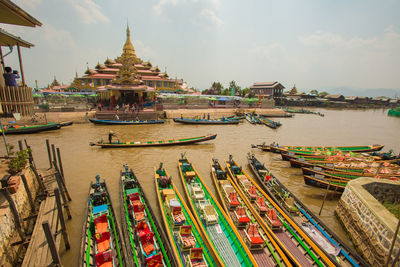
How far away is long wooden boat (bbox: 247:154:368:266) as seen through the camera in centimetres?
584

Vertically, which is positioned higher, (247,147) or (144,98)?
(144,98)

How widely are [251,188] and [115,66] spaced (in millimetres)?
40991

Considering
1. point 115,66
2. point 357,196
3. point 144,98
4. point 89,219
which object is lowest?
point 89,219

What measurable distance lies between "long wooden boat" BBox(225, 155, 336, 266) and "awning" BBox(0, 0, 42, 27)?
34.9ft

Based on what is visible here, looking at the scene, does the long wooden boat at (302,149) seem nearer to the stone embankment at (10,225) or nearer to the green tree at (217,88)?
the stone embankment at (10,225)

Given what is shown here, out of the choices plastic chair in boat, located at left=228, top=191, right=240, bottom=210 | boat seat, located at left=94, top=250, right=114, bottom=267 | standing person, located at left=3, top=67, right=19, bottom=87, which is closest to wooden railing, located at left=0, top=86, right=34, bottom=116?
standing person, located at left=3, top=67, right=19, bottom=87

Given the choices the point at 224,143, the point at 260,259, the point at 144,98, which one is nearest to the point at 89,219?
the point at 260,259

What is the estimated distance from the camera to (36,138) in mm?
18688

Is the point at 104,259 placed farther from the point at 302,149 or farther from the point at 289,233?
the point at 302,149

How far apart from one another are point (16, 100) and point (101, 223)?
214 inches

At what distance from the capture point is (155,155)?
49.4 feet

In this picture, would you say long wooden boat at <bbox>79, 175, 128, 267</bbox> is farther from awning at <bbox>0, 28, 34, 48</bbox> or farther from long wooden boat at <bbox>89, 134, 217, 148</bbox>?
long wooden boat at <bbox>89, 134, 217, 148</bbox>

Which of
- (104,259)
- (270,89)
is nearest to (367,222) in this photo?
(104,259)

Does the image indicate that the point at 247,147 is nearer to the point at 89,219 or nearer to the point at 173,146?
the point at 173,146
